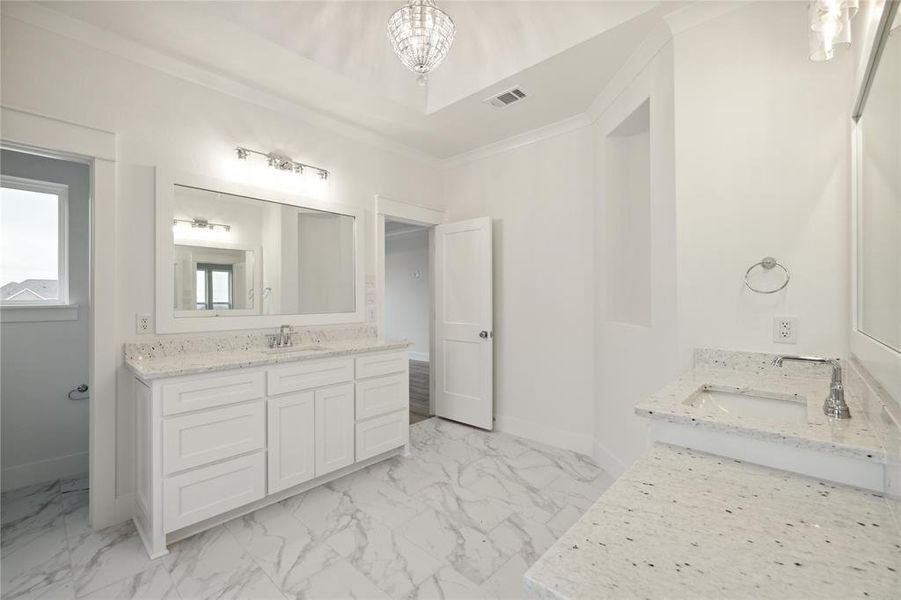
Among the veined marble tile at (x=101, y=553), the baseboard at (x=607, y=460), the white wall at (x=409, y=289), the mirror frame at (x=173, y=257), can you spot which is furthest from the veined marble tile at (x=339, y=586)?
the white wall at (x=409, y=289)

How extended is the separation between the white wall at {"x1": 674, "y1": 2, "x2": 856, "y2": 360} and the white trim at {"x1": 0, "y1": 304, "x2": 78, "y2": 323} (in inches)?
150

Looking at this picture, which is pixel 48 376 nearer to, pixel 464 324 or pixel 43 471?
pixel 43 471

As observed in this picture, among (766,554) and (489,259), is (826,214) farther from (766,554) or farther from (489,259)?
(489,259)

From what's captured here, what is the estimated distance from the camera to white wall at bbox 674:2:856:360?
1.65 m

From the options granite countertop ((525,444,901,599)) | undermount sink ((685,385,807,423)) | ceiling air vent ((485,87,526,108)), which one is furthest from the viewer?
ceiling air vent ((485,87,526,108))

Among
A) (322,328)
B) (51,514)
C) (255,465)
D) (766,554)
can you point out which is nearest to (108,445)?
(51,514)

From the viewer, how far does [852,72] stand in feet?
5.29

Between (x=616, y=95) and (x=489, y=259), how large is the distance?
1.56 m

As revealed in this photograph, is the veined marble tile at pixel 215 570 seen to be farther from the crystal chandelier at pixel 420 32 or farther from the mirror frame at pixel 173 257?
the crystal chandelier at pixel 420 32

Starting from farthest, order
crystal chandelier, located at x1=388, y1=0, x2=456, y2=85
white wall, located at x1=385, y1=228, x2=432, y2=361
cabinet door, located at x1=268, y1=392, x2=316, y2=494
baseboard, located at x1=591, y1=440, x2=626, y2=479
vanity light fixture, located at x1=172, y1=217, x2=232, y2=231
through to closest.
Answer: white wall, located at x1=385, y1=228, x2=432, y2=361 → baseboard, located at x1=591, y1=440, x2=626, y2=479 → vanity light fixture, located at x1=172, y1=217, x2=232, y2=231 → cabinet door, located at x1=268, y1=392, x2=316, y2=494 → crystal chandelier, located at x1=388, y1=0, x2=456, y2=85

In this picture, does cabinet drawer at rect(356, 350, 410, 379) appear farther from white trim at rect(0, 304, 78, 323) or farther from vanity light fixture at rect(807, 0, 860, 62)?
vanity light fixture at rect(807, 0, 860, 62)

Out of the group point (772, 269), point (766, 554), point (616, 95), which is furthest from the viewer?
point (616, 95)

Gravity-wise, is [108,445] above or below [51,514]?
above

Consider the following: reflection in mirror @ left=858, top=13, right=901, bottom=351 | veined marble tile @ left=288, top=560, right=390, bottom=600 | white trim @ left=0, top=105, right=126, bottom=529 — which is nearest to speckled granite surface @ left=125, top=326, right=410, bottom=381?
white trim @ left=0, top=105, right=126, bottom=529
